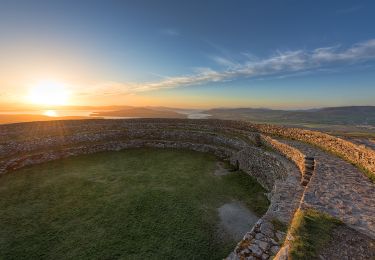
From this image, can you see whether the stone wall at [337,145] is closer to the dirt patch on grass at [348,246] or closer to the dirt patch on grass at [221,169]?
the dirt patch on grass at [348,246]

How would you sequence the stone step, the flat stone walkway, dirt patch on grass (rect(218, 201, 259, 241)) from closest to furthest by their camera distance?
the flat stone walkway
dirt patch on grass (rect(218, 201, 259, 241))
the stone step

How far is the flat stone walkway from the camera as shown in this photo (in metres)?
7.80

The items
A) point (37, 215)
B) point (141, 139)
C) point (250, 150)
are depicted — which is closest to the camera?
point (37, 215)

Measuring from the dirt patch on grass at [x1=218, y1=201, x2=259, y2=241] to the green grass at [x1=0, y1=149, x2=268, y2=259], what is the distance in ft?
1.58

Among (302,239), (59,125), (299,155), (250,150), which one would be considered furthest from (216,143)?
(59,125)

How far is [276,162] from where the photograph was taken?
1709 centimetres

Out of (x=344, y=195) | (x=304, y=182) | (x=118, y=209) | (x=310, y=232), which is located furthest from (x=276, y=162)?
(x=118, y=209)

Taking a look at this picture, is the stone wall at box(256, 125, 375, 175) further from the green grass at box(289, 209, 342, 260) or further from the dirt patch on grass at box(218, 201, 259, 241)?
the dirt patch on grass at box(218, 201, 259, 241)

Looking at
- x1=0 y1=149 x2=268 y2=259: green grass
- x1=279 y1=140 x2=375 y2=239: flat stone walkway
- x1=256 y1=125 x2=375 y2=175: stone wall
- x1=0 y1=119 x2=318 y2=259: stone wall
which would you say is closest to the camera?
x1=279 y1=140 x2=375 y2=239: flat stone walkway

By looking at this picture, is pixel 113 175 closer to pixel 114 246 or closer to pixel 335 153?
pixel 114 246

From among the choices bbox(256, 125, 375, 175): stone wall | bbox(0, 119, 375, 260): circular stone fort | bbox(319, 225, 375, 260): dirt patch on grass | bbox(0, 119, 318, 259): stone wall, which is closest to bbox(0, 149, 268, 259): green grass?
bbox(0, 119, 318, 259): stone wall

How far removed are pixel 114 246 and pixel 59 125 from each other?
90.7 ft

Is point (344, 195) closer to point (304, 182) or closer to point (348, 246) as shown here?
point (304, 182)

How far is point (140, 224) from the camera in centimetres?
1190
